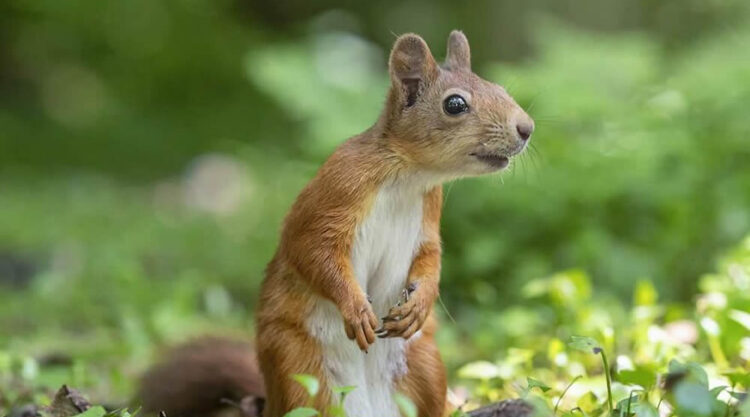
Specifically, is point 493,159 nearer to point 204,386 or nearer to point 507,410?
point 507,410

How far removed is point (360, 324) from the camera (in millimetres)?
2982

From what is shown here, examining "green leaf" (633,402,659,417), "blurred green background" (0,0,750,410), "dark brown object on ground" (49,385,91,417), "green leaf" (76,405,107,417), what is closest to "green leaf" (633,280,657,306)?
"blurred green background" (0,0,750,410)

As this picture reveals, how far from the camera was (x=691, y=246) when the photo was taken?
5688 millimetres

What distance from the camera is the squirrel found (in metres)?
3.05

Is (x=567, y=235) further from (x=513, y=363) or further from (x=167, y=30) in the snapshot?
(x=167, y=30)

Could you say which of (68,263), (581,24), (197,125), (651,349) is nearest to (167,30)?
(197,125)

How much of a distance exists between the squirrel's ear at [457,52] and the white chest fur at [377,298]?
43 cm

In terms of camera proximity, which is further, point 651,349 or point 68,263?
point 68,263

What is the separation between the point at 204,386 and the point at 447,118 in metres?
1.29

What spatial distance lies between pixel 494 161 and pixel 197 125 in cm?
1078

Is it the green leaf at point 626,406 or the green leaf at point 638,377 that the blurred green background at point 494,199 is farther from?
the green leaf at point 626,406

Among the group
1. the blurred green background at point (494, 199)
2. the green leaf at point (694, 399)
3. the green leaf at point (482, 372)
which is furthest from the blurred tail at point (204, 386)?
the green leaf at point (694, 399)

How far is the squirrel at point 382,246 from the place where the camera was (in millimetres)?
3051

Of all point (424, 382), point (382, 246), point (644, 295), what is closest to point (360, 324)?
point (382, 246)
